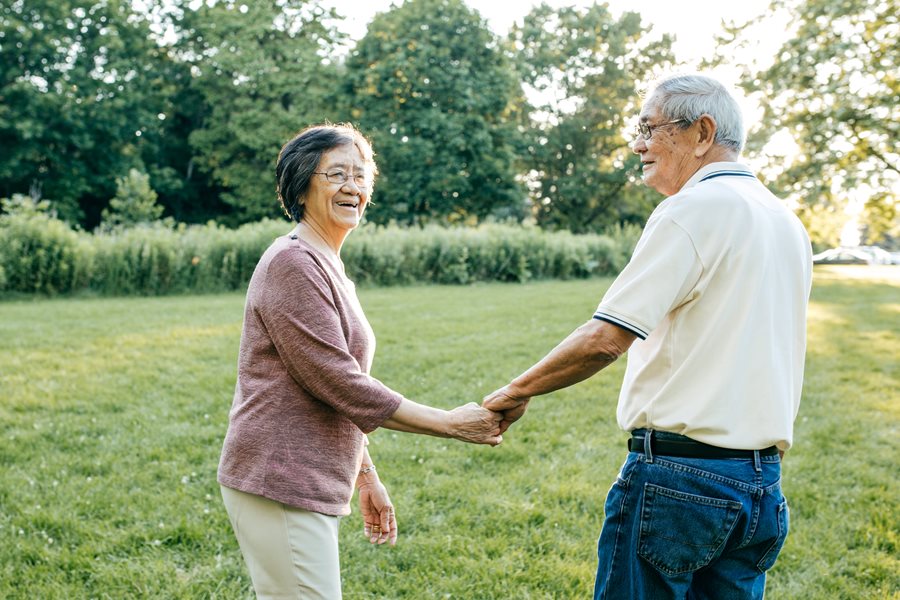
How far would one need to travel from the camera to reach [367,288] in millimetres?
18188

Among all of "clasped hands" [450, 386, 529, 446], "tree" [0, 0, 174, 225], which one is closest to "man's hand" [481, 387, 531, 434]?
"clasped hands" [450, 386, 529, 446]

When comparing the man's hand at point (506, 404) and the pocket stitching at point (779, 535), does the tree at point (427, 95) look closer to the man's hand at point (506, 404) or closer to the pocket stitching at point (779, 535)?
the man's hand at point (506, 404)

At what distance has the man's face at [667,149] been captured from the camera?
239 centimetres

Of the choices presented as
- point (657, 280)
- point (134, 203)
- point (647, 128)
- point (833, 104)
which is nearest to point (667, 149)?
point (647, 128)

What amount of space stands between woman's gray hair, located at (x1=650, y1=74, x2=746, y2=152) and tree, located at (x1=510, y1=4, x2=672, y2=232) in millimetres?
39601

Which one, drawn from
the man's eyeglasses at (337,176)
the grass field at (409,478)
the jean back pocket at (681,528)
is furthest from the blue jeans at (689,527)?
the grass field at (409,478)

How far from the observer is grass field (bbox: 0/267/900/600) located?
159 inches

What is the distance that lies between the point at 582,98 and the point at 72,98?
27.5 meters

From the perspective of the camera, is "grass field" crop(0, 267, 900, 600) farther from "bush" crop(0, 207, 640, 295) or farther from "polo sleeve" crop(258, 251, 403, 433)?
"bush" crop(0, 207, 640, 295)

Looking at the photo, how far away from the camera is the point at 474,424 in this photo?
2695mm

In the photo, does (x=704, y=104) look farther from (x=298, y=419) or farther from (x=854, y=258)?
(x=854, y=258)

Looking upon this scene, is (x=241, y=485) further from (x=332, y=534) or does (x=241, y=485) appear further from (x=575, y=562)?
(x=575, y=562)

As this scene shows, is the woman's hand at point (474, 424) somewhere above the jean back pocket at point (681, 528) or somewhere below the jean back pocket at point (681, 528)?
above

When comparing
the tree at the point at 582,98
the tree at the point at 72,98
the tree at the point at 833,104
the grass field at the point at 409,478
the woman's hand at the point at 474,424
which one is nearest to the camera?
the woman's hand at the point at 474,424
